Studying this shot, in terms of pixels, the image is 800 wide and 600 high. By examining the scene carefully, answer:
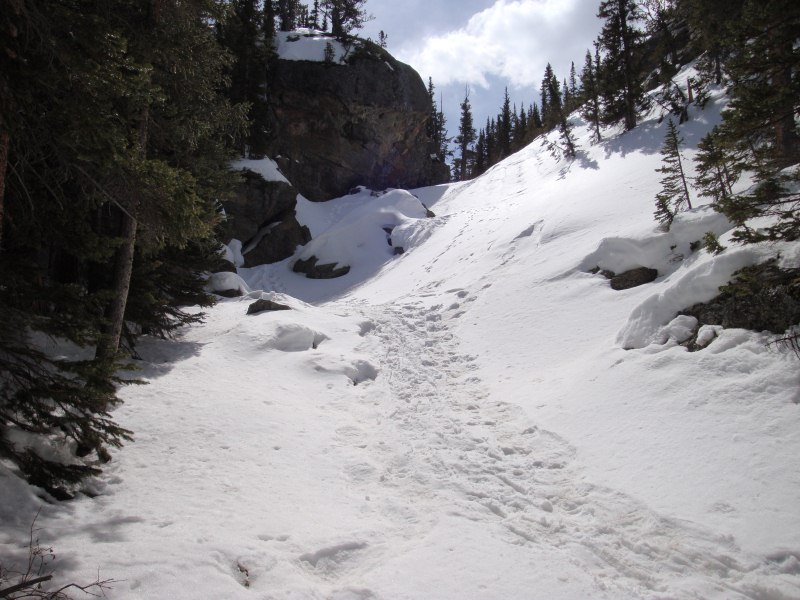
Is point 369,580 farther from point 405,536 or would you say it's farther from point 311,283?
point 311,283

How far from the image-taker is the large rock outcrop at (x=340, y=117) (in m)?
42.3

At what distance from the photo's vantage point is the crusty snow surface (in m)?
4.31

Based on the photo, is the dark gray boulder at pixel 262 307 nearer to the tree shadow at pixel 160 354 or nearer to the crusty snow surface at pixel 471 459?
the crusty snow surface at pixel 471 459

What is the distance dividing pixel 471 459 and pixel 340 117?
42399 mm

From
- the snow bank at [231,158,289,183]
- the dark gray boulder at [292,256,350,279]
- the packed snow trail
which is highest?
the snow bank at [231,158,289,183]

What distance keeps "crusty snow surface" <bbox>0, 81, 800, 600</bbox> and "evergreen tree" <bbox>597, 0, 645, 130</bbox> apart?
21.8m

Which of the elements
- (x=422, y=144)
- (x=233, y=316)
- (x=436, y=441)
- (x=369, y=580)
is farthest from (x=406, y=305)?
(x=422, y=144)

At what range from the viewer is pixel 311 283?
29688 millimetres

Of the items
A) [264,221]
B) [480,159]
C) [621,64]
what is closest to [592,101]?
[621,64]

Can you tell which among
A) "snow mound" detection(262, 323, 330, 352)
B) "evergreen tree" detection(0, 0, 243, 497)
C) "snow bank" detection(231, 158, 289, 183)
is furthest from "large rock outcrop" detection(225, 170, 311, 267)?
"evergreen tree" detection(0, 0, 243, 497)

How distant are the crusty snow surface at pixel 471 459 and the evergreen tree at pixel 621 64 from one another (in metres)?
21.8

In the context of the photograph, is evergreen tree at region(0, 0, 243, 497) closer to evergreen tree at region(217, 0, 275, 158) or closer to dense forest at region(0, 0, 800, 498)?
dense forest at region(0, 0, 800, 498)

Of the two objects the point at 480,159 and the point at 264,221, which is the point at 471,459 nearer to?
the point at 264,221

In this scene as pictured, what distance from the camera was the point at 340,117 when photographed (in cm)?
4353
